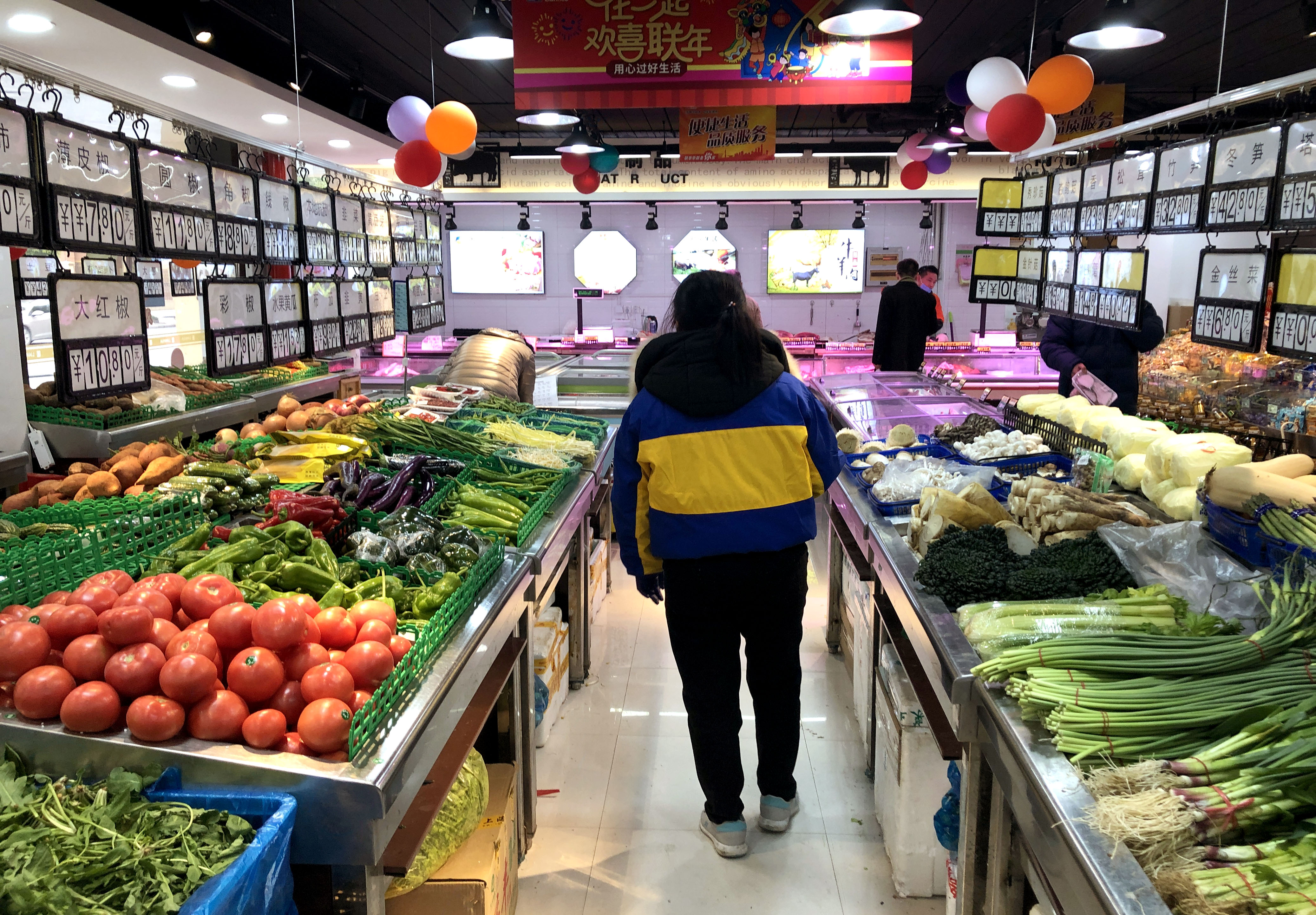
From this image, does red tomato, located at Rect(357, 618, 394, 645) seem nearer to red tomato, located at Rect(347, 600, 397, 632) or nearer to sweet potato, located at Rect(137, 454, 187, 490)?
red tomato, located at Rect(347, 600, 397, 632)

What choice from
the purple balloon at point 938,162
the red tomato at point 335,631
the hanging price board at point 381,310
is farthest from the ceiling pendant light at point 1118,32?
the purple balloon at point 938,162

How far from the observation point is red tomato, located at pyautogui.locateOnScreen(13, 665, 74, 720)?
1943 millimetres

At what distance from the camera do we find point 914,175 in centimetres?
1101

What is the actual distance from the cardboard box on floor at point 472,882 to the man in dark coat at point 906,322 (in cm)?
700

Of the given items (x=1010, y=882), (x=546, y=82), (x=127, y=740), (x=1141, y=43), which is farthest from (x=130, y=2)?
(x=1010, y=882)

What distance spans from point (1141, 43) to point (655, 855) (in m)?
5.11

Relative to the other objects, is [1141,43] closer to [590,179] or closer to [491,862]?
[491,862]

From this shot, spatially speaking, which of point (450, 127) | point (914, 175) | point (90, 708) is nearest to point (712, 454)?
point (90, 708)

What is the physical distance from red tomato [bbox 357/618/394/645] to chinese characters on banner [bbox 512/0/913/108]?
4.01 metres

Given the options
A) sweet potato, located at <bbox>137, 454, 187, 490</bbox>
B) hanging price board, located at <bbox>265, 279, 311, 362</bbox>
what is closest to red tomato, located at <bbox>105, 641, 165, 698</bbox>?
sweet potato, located at <bbox>137, 454, 187, 490</bbox>

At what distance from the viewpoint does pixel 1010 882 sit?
2.30m

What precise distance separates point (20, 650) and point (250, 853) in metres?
0.75

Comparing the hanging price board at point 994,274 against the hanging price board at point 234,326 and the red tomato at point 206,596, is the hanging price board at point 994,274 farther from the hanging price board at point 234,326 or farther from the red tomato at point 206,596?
the red tomato at point 206,596

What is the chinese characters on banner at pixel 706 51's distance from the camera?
→ 5.34 meters
